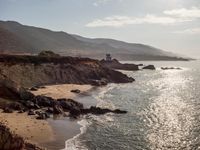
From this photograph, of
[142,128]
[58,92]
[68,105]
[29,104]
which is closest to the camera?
[142,128]

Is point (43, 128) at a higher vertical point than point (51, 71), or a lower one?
lower

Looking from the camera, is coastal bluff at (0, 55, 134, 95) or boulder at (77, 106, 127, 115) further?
coastal bluff at (0, 55, 134, 95)

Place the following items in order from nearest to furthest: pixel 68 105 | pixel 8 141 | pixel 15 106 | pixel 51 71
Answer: pixel 8 141 → pixel 15 106 → pixel 68 105 → pixel 51 71

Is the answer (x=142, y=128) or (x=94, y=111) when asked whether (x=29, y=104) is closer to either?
(x=94, y=111)

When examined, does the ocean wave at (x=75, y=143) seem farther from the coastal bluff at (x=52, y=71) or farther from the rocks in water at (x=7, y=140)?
the coastal bluff at (x=52, y=71)

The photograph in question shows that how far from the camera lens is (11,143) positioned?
31.3m

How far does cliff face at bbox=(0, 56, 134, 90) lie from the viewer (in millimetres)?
89875

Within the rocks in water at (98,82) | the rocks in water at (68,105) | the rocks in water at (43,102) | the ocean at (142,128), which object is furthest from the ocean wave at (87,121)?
the rocks in water at (98,82)

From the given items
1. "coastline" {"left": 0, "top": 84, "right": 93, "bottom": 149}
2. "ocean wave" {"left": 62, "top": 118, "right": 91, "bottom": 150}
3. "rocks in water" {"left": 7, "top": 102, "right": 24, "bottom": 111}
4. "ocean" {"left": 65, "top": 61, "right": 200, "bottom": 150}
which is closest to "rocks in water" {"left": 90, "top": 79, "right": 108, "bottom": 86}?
"ocean" {"left": 65, "top": 61, "right": 200, "bottom": 150}

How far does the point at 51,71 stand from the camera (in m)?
100

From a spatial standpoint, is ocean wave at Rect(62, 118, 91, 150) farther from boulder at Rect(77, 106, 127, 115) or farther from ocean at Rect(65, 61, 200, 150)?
boulder at Rect(77, 106, 127, 115)

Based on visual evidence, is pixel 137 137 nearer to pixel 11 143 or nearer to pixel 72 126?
pixel 72 126

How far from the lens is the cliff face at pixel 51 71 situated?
89875mm

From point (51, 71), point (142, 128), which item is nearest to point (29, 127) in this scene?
point (142, 128)
